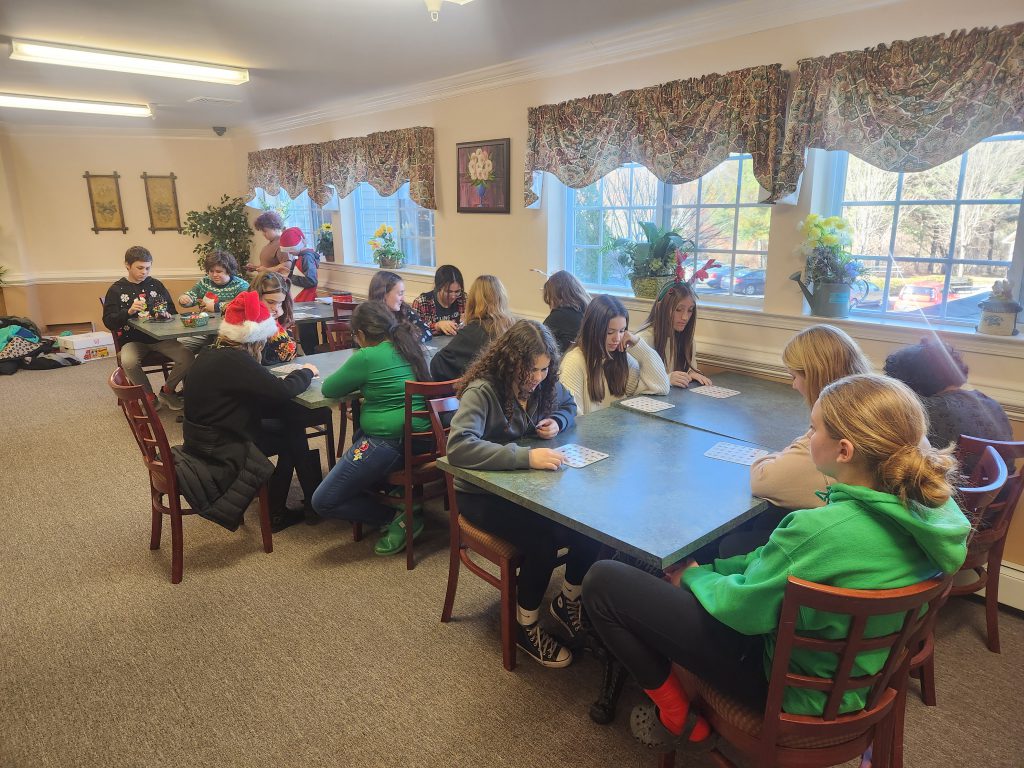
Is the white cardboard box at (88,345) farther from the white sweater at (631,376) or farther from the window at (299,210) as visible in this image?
the white sweater at (631,376)

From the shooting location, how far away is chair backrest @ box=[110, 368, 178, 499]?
2.47 meters

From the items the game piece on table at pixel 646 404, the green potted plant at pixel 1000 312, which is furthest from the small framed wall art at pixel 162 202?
the green potted plant at pixel 1000 312

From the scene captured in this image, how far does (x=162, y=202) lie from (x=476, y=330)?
6622 millimetres

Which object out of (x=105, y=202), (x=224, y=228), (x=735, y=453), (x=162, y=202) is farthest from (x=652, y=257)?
(x=105, y=202)

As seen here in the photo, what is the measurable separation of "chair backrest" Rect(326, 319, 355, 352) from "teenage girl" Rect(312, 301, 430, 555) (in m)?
1.26

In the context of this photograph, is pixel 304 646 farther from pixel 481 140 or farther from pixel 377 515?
pixel 481 140

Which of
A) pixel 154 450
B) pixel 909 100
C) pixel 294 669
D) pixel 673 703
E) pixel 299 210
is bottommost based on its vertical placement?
pixel 294 669

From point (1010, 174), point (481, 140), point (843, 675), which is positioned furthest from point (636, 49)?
point (843, 675)

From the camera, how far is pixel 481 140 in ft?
15.2

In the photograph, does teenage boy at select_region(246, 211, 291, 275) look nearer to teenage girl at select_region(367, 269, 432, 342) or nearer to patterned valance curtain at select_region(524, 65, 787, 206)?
teenage girl at select_region(367, 269, 432, 342)

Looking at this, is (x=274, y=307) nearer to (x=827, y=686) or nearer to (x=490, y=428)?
(x=490, y=428)

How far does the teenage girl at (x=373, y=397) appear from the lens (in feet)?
8.71

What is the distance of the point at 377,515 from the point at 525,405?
1051 mm

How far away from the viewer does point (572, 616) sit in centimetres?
219
